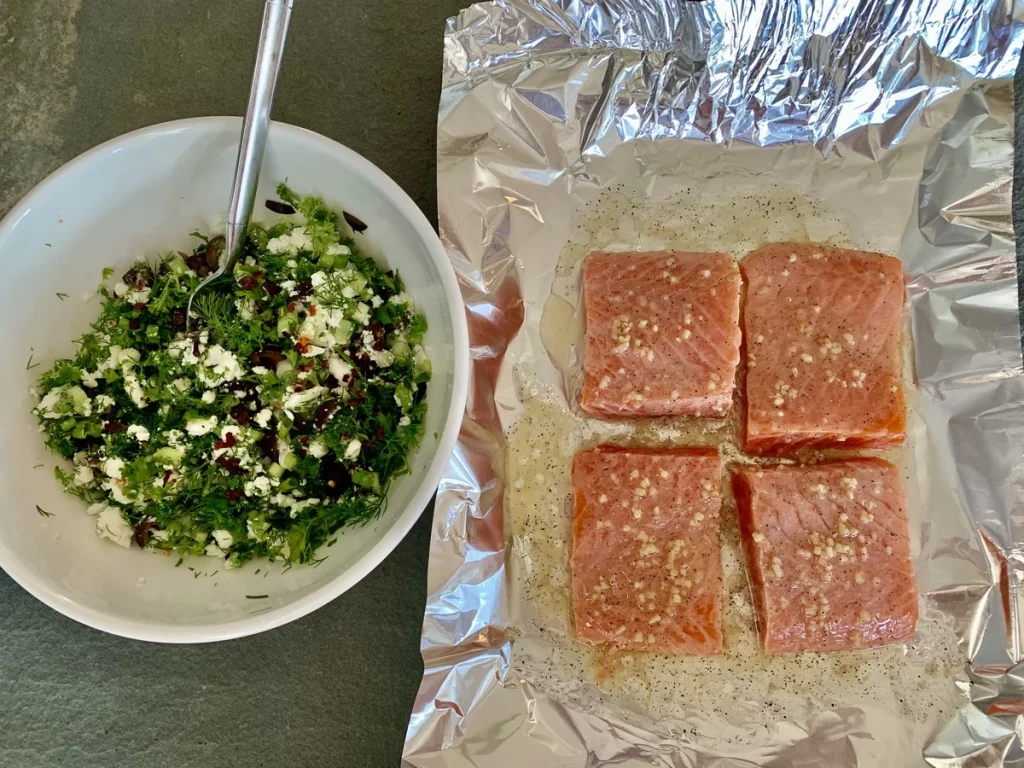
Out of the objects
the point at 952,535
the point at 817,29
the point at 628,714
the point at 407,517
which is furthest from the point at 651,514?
the point at 817,29

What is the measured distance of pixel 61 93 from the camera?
7.09 feet

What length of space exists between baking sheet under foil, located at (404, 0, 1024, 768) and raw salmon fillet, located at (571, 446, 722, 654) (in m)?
0.10

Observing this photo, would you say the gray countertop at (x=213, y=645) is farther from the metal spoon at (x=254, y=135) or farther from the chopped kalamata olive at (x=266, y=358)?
the chopped kalamata olive at (x=266, y=358)

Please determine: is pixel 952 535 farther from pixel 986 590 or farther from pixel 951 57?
pixel 951 57

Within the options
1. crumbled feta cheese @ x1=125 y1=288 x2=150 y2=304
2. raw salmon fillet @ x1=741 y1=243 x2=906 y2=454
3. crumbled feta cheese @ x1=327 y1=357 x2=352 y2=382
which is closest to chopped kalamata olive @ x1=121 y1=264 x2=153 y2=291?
crumbled feta cheese @ x1=125 y1=288 x2=150 y2=304

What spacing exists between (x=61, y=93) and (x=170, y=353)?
109 centimetres

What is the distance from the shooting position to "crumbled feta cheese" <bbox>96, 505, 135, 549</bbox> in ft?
5.75

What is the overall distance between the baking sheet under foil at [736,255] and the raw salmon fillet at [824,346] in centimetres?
13

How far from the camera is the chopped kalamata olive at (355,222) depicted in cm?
181

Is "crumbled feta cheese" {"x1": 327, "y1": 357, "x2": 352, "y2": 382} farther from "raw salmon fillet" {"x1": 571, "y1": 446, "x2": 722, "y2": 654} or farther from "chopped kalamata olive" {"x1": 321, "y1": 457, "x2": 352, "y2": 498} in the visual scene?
"raw salmon fillet" {"x1": 571, "y1": 446, "x2": 722, "y2": 654}

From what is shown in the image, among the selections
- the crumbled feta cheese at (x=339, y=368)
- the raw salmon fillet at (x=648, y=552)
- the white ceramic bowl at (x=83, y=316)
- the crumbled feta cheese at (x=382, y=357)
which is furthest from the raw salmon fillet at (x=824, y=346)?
the crumbled feta cheese at (x=339, y=368)

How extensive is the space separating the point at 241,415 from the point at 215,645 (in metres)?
0.78

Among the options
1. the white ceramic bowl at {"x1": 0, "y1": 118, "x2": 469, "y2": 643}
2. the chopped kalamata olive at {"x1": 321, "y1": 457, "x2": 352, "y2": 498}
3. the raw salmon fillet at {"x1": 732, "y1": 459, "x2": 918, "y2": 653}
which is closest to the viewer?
the white ceramic bowl at {"x1": 0, "y1": 118, "x2": 469, "y2": 643}

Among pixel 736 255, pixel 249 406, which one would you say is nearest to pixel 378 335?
pixel 249 406
